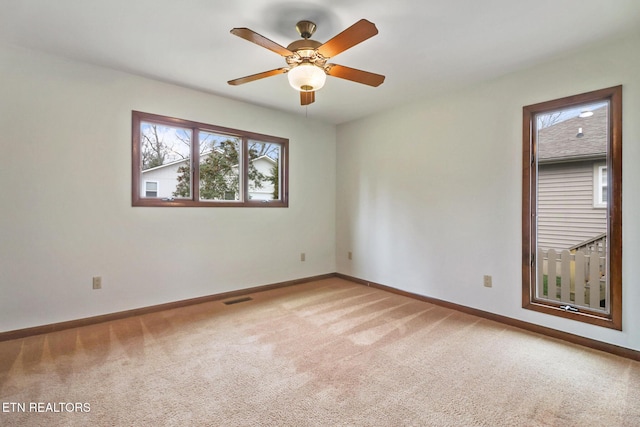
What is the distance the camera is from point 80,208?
9.31ft

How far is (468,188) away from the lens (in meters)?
3.32

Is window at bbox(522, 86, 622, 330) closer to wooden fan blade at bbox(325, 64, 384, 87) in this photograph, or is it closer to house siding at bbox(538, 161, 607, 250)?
house siding at bbox(538, 161, 607, 250)

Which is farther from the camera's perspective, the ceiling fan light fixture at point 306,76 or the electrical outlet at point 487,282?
the electrical outlet at point 487,282

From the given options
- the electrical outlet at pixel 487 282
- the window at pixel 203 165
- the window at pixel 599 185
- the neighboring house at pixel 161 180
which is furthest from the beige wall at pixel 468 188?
the window at pixel 599 185

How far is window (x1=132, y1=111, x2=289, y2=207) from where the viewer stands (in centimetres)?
325

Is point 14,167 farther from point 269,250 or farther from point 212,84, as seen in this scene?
point 269,250

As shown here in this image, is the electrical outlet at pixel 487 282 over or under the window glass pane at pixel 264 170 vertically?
under

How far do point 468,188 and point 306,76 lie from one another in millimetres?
2230

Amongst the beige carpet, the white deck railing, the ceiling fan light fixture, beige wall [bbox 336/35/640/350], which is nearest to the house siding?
the white deck railing

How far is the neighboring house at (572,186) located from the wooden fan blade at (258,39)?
4.32m

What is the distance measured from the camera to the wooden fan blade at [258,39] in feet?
5.73

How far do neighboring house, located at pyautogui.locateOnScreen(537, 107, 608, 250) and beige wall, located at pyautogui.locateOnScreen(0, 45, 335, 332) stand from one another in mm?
4761

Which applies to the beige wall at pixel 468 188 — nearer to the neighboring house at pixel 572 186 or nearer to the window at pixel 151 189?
the neighboring house at pixel 572 186

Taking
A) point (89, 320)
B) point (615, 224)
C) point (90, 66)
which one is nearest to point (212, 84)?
point (90, 66)
